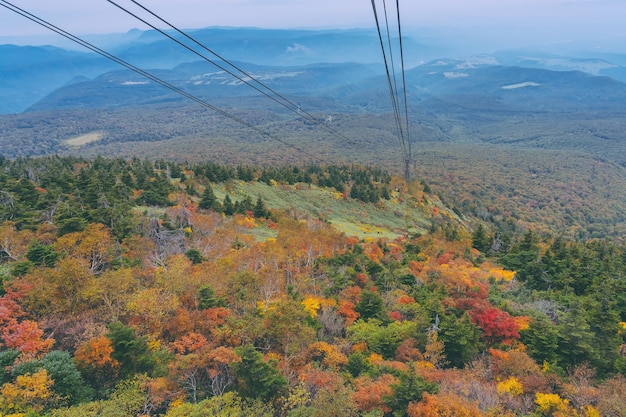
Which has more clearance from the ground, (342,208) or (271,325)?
(271,325)

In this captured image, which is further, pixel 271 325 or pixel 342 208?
pixel 342 208

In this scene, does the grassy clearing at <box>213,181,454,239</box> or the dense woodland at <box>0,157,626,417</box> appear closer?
the dense woodland at <box>0,157,626,417</box>

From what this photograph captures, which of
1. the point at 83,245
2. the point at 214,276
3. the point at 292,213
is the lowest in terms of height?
the point at 292,213

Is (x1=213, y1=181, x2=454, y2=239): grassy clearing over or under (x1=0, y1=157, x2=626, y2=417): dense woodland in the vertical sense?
under

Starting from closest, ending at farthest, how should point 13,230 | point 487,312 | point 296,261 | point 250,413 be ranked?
point 250,413 < point 487,312 < point 13,230 < point 296,261

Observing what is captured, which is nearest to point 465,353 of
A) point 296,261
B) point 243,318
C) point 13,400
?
point 243,318

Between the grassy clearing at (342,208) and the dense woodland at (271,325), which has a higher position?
the dense woodland at (271,325)

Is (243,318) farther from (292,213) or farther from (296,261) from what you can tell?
(292,213)

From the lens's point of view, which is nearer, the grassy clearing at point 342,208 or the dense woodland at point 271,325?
the dense woodland at point 271,325
